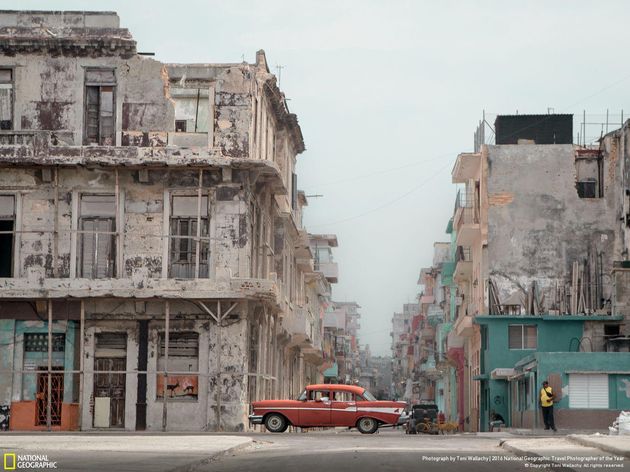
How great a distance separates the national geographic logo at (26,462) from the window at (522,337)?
34522 mm

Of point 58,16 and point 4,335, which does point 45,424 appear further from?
point 58,16

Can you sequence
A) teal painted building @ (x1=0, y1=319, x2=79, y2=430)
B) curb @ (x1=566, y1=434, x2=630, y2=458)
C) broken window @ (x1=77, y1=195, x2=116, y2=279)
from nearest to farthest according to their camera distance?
1. curb @ (x1=566, y1=434, x2=630, y2=458)
2. teal painted building @ (x1=0, y1=319, x2=79, y2=430)
3. broken window @ (x1=77, y1=195, x2=116, y2=279)

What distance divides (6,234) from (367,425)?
12.5m

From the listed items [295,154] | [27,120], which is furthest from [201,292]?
[295,154]

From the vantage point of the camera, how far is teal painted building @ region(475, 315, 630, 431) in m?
39.9

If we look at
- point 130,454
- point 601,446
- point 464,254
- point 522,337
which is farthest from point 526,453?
point 464,254

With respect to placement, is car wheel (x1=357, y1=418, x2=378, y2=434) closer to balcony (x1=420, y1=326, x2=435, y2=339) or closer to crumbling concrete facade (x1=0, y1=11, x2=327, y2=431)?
crumbling concrete facade (x1=0, y1=11, x2=327, y2=431)

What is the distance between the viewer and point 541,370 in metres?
40.3

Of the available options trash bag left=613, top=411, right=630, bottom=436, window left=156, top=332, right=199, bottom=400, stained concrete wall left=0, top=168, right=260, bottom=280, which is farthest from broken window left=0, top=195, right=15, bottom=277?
trash bag left=613, top=411, right=630, bottom=436

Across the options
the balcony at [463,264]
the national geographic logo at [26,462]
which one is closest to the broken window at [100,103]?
the national geographic logo at [26,462]

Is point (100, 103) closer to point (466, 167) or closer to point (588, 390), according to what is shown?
point (588, 390)

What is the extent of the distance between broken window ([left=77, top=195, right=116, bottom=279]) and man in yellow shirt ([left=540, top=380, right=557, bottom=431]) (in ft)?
43.2

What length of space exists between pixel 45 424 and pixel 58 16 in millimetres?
12353

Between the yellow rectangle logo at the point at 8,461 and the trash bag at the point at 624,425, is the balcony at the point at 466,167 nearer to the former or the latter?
the trash bag at the point at 624,425
